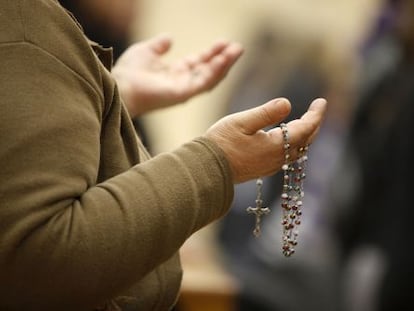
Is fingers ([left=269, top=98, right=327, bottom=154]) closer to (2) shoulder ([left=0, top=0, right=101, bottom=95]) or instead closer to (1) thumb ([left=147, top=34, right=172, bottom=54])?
(2) shoulder ([left=0, top=0, right=101, bottom=95])

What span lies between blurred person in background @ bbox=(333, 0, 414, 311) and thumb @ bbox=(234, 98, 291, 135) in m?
1.63

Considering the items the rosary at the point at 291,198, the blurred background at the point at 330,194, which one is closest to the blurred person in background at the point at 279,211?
the blurred background at the point at 330,194

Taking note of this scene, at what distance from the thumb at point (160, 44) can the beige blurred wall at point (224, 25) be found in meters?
2.85

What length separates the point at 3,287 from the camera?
1.13m

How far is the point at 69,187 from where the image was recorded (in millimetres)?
1134

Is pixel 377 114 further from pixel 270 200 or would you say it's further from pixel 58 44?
pixel 58 44

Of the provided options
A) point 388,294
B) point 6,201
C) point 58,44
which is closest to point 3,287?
point 6,201

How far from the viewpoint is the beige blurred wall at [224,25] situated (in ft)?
16.0

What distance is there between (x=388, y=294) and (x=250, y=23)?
101 inches

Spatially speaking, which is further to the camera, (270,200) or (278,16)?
(278,16)

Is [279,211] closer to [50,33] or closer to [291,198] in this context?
A: [291,198]

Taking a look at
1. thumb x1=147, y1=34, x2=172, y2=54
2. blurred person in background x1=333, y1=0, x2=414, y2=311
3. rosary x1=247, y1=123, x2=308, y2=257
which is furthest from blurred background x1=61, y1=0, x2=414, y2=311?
rosary x1=247, y1=123, x2=308, y2=257

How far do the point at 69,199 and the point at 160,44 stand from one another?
Result: 721 mm

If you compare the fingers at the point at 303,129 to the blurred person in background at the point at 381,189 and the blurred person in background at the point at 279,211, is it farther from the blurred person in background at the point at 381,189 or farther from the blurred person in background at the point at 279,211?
the blurred person in background at the point at 381,189
